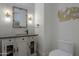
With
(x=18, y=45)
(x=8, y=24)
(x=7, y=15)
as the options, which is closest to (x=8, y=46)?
(x=18, y=45)

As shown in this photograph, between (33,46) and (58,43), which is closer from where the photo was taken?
(58,43)

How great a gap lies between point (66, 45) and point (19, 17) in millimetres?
680

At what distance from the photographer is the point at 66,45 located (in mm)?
1322

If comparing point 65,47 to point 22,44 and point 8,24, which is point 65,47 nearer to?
point 22,44

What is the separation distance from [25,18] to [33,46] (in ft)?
1.25

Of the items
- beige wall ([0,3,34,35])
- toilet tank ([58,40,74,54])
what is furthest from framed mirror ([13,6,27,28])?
toilet tank ([58,40,74,54])

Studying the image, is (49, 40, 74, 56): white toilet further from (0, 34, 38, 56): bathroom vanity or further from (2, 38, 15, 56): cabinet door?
(2, 38, 15, 56): cabinet door

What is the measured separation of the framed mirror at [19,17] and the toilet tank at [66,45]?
0.49 m

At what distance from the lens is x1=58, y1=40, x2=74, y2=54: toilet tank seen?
4.27 ft

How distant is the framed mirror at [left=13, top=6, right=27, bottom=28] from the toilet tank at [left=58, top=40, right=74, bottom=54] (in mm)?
489

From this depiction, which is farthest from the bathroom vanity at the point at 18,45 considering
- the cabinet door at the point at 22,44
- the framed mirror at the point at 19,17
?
the framed mirror at the point at 19,17

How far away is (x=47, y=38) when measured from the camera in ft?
4.46

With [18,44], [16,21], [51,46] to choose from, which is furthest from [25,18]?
[51,46]

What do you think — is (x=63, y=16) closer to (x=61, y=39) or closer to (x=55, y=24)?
(x=55, y=24)
